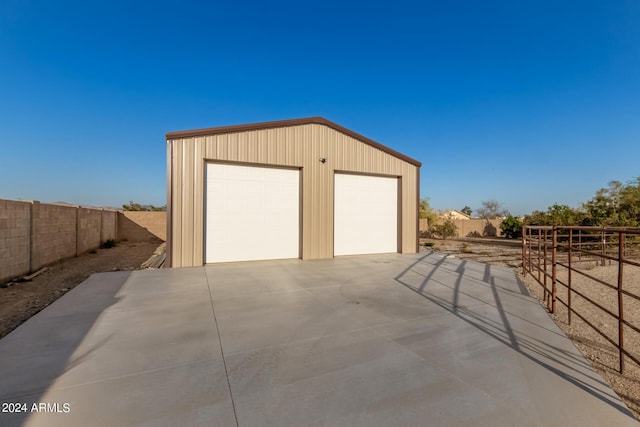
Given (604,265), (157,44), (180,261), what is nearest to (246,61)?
(157,44)

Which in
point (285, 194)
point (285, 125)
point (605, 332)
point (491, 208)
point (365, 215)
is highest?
point (285, 125)

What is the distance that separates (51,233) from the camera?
27.0ft

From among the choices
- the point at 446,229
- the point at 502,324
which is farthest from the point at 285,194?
the point at 446,229

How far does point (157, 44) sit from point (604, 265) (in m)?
17.9

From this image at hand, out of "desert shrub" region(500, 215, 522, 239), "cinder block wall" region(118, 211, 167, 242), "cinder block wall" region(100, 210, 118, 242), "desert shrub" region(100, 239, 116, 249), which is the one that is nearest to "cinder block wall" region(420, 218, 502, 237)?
"desert shrub" region(500, 215, 522, 239)

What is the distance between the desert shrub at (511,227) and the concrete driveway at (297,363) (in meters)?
19.8

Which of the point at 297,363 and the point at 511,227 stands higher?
the point at 511,227

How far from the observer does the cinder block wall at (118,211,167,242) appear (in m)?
16.0

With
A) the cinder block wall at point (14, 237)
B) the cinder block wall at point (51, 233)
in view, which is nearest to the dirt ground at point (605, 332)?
the cinder block wall at point (14, 237)

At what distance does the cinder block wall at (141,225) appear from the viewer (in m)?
16.0

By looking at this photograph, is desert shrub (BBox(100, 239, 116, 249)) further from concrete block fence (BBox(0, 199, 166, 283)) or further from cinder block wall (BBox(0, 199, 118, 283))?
cinder block wall (BBox(0, 199, 118, 283))

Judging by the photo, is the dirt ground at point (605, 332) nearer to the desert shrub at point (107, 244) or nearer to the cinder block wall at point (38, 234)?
the cinder block wall at point (38, 234)

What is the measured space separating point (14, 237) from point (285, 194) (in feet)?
21.7

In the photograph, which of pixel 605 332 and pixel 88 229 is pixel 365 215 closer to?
pixel 605 332
